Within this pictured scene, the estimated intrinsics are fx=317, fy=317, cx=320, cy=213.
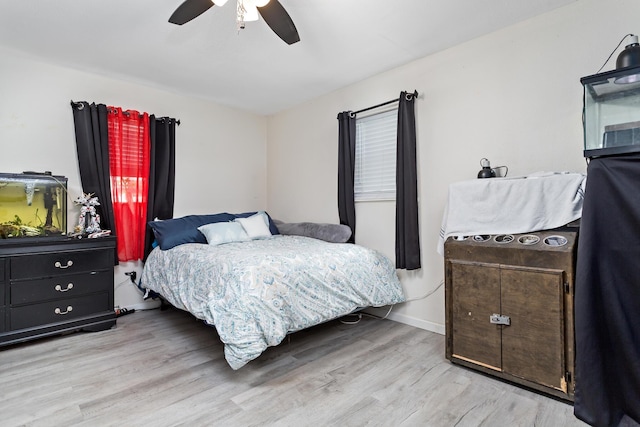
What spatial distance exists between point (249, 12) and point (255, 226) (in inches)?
85.5

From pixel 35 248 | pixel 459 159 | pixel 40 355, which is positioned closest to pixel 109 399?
pixel 40 355

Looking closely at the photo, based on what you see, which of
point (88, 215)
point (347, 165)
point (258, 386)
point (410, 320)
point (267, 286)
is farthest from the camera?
point (347, 165)

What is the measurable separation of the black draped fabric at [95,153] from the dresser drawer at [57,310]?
0.71 m

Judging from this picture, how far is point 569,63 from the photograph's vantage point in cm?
209

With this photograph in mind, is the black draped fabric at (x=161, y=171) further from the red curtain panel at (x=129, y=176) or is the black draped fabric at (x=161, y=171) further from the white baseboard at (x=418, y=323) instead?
the white baseboard at (x=418, y=323)

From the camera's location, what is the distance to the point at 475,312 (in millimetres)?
2021

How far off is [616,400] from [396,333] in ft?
5.58

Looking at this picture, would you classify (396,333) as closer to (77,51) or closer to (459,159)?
(459,159)

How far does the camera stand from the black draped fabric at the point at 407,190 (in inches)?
110

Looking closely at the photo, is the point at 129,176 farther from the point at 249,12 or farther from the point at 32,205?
the point at 249,12

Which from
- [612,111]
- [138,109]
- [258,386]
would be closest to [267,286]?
[258,386]

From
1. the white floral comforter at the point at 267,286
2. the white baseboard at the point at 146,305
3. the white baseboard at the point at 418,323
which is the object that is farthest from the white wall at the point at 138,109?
the white baseboard at the point at 418,323

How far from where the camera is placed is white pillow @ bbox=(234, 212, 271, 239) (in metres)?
3.46

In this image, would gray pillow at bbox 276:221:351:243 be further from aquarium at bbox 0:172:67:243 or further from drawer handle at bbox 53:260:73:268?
aquarium at bbox 0:172:67:243
